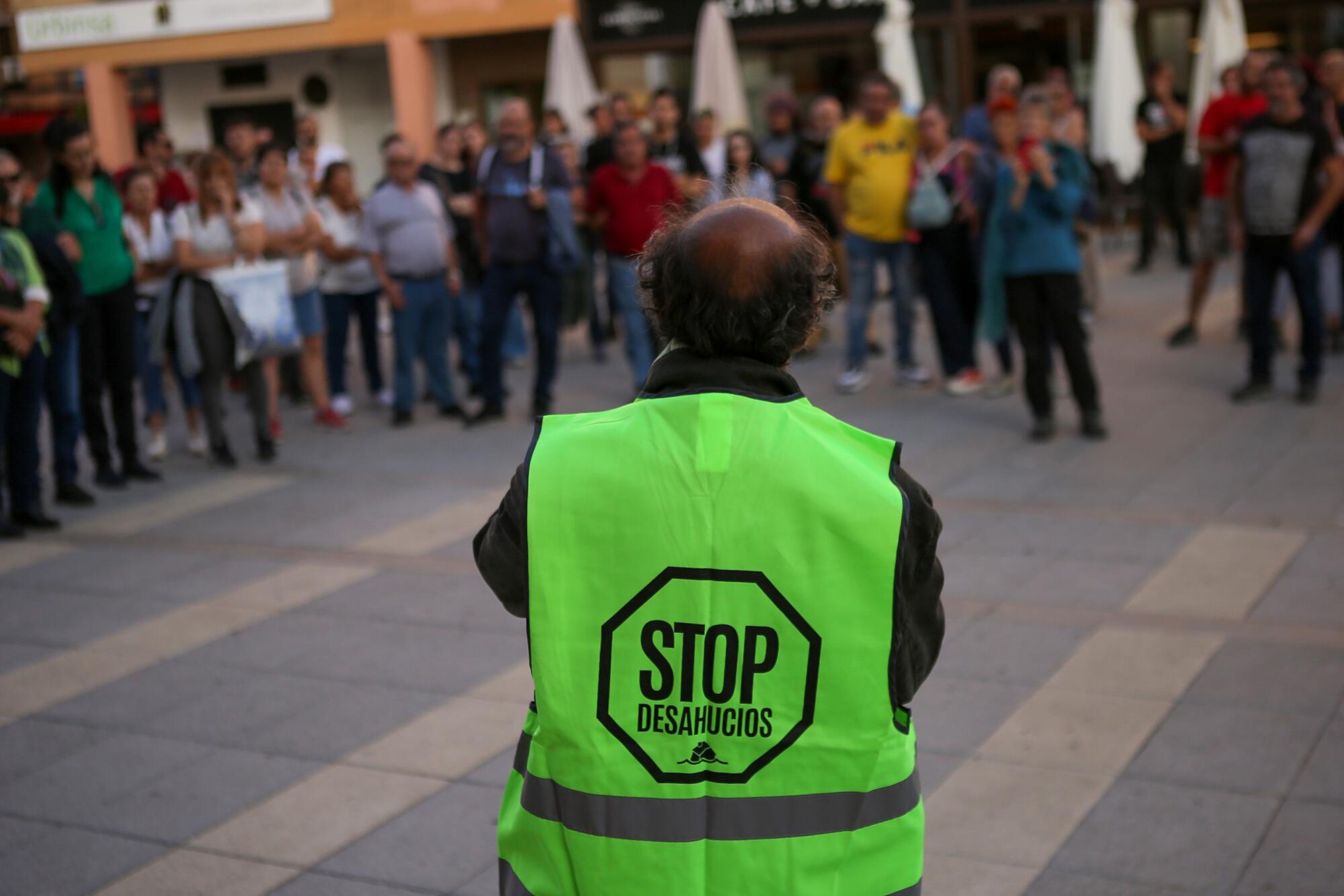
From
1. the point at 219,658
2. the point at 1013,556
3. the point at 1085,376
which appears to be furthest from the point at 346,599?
the point at 1085,376

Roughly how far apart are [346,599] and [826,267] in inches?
184

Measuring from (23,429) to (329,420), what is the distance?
8.99 ft

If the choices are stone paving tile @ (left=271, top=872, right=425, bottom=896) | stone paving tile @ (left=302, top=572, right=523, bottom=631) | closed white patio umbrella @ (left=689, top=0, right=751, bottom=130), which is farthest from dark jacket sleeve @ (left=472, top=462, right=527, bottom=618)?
closed white patio umbrella @ (left=689, top=0, right=751, bottom=130)

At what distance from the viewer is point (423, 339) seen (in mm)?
10391

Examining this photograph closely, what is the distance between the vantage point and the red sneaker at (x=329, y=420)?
10375 mm

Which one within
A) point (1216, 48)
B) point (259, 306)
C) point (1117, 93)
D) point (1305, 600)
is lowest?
point (1305, 600)

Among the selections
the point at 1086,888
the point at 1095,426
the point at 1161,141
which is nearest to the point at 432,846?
the point at 1086,888

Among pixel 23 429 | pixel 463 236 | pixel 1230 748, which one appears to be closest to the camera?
pixel 1230 748

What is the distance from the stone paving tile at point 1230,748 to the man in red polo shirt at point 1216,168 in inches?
254

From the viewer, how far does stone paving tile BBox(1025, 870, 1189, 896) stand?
362 centimetres

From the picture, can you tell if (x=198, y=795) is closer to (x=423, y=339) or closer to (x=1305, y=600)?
(x=1305, y=600)

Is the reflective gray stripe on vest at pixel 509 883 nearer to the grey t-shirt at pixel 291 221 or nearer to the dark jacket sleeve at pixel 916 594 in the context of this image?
the dark jacket sleeve at pixel 916 594

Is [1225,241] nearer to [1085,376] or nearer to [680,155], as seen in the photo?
[1085,376]

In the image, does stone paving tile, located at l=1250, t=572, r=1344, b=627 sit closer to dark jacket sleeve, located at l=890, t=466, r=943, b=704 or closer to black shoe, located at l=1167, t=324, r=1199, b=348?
dark jacket sleeve, located at l=890, t=466, r=943, b=704
